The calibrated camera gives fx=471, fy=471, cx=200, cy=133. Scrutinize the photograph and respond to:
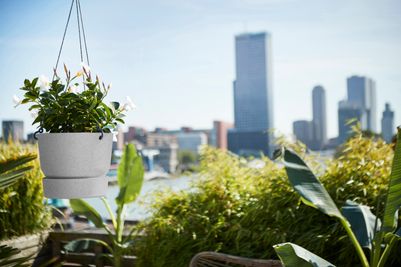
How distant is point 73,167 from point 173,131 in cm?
5136

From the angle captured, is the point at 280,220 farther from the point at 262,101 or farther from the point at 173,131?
the point at 262,101

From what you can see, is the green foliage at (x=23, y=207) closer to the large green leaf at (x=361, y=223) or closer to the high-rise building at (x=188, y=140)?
the large green leaf at (x=361, y=223)

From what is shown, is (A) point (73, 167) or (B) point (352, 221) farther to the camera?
(B) point (352, 221)

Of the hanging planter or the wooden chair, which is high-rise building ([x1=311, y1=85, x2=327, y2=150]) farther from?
the hanging planter

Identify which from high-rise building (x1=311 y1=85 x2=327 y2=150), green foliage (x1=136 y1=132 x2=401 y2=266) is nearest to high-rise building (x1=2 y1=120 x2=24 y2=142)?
green foliage (x1=136 y1=132 x2=401 y2=266)

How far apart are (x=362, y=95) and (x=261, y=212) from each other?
52903 millimetres

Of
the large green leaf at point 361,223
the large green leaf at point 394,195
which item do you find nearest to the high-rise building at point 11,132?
the large green leaf at point 361,223

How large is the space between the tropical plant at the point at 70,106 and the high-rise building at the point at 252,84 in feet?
165

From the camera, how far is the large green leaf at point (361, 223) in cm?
206

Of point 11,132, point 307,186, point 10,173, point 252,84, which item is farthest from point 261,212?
point 252,84

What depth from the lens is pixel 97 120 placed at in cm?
144

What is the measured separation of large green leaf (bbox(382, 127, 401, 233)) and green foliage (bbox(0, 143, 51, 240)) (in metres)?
2.19

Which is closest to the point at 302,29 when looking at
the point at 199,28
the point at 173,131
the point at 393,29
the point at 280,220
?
the point at 393,29

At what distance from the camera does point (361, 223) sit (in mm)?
2090
